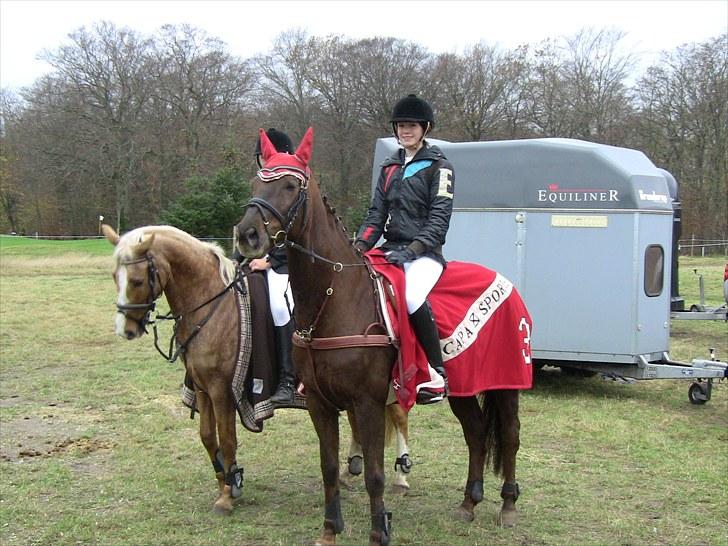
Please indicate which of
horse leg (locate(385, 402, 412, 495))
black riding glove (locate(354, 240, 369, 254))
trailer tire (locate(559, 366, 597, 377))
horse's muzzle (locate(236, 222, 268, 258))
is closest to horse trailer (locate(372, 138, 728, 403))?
trailer tire (locate(559, 366, 597, 377))

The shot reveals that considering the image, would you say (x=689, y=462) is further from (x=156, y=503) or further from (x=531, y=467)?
(x=156, y=503)

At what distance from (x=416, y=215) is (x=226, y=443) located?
81.8 inches

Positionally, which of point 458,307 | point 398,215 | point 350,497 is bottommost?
point 350,497

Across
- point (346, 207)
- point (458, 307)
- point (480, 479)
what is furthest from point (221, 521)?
point (346, 207)

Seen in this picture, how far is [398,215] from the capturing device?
170 inches

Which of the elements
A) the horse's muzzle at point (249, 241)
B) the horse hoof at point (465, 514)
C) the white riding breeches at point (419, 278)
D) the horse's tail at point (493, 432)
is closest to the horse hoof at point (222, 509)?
the horse hoof at point (465, 514)

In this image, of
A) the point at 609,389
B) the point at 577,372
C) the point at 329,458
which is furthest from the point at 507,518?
the point at 577,372

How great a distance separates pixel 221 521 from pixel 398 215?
2.34 metres

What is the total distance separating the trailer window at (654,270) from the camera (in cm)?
836

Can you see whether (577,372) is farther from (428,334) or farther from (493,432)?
(428,334)

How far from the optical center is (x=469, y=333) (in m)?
4.42

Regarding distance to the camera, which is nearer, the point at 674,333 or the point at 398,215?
the point at 398,215

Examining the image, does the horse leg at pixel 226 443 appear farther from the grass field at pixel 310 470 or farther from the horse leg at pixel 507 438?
the horse leg at pixel 507 438

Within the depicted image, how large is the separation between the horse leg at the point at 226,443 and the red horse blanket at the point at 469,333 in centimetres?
140
